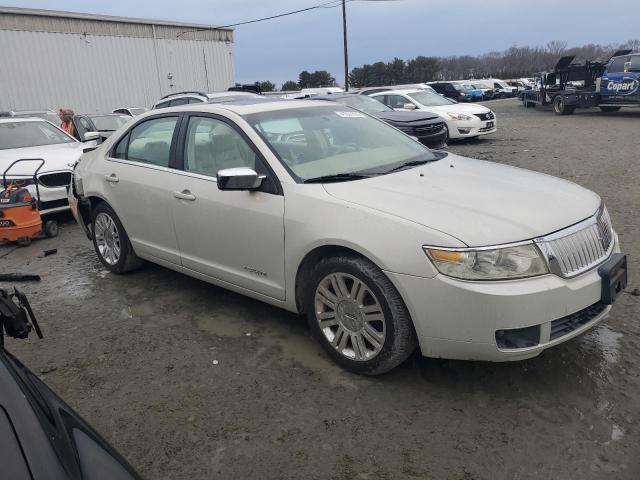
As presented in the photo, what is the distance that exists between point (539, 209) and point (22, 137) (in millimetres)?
8143

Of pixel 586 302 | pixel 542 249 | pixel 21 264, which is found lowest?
pixel 21 264

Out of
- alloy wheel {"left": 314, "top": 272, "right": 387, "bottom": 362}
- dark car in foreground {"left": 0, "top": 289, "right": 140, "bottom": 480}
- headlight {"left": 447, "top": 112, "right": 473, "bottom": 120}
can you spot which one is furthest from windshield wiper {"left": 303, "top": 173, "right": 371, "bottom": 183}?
headlight {"left": 447, "top": 112, "right": 473, "bottom": 120}

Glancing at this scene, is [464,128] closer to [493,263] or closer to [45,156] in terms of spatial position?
[45,156]

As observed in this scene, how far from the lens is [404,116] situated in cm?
1154

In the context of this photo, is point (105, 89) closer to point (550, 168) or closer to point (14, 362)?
point (550, 168)

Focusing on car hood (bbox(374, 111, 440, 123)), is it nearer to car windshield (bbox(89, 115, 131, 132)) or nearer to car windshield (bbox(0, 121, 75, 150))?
car windshield (bbox(89, 115, 131, 132))

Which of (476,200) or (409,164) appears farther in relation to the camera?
(409,164)

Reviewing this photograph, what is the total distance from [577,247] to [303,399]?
5.68ft

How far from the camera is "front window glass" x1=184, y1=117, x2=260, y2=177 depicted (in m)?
3.78

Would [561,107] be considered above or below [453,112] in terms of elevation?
below

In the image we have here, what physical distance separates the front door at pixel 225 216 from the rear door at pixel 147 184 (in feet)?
0.53

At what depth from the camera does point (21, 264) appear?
5.88 metres

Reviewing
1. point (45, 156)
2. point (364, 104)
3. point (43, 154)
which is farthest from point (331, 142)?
point (364, 104)

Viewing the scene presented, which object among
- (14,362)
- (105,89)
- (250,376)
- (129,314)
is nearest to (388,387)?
(250,376)
